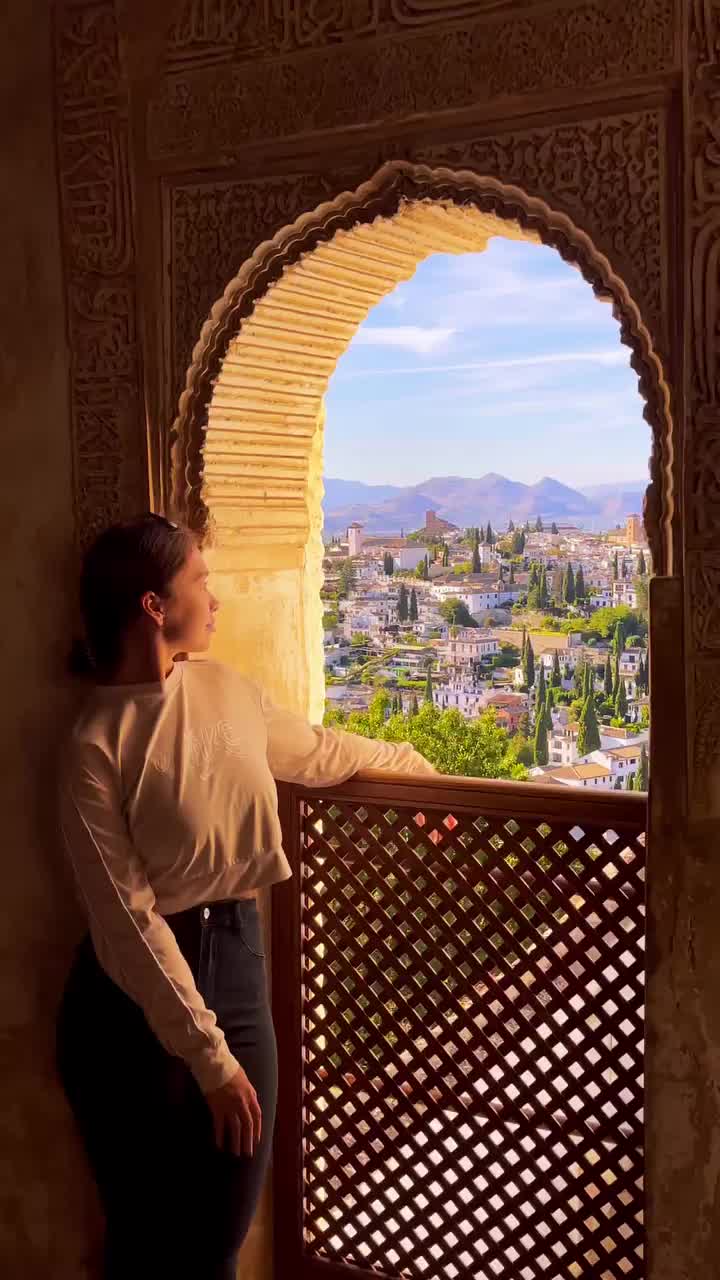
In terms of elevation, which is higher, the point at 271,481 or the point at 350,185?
the point at 350,185

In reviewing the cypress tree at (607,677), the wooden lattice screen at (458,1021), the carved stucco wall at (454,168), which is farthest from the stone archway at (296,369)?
the cypress tree at (607,677)

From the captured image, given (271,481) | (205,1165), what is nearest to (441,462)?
(271,481)

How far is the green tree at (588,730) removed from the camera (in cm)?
537

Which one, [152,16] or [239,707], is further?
[152,16]

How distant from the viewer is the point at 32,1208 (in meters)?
3.20

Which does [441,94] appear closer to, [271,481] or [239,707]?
[271,481]

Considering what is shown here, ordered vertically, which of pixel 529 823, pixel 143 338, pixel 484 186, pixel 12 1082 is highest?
pixel 484 186

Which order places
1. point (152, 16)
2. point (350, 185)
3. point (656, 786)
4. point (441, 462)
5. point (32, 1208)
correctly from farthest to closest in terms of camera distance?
point (441, 462)
point (32, 1208)
point (152, 16)
point (350, 185)
point (656, 786)

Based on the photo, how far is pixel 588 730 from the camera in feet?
17.7

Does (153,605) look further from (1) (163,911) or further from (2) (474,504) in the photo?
(2) (474,504)

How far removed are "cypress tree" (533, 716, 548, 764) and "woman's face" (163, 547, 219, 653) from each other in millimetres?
3100

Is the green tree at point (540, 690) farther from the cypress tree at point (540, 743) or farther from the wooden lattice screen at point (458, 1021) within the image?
the wooden lattice screen at point (458, 1021)

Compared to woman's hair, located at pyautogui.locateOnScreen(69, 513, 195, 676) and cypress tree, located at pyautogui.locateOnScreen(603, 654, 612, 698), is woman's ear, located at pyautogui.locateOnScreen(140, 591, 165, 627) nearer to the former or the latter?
woman's hair, located at pyautogui.locateOnScreen(69, 513, 195, 676)

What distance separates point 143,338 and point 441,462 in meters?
5.64
